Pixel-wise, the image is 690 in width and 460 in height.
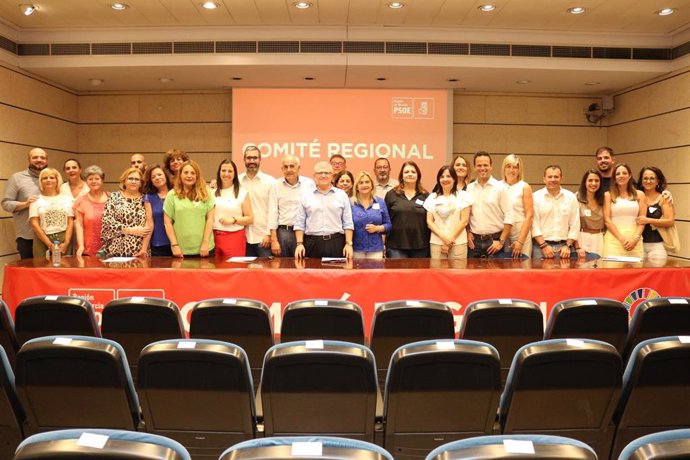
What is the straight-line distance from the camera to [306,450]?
1200 millimetres

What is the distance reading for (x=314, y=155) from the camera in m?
8.74

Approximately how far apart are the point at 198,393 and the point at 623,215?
478 centimetres

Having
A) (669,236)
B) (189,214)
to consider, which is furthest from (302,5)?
(669,236)

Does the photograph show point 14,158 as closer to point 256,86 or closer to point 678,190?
point 256,86

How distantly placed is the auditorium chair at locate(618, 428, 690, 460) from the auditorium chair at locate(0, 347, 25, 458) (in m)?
1.94

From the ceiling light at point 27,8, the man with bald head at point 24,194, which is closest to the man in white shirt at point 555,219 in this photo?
the man with bald head at point 24,194

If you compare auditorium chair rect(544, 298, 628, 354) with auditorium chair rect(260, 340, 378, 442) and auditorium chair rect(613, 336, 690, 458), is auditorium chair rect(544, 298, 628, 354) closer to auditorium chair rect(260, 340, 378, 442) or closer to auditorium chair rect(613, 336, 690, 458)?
auditorium chair rect(613, 336, 690, 458)

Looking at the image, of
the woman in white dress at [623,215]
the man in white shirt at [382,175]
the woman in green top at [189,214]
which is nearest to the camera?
the woman in green top at [189,214]

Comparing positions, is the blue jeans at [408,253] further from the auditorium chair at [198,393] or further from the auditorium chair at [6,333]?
the auditorium chair at [198,393]

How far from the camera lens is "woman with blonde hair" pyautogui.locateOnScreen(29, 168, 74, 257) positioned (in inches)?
233

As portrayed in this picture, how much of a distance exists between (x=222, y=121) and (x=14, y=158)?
2930 mm

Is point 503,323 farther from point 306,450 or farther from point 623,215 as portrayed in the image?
point 623,215

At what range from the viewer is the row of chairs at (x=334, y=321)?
9.26 ft

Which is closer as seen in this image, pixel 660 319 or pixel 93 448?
pixel 93 448
